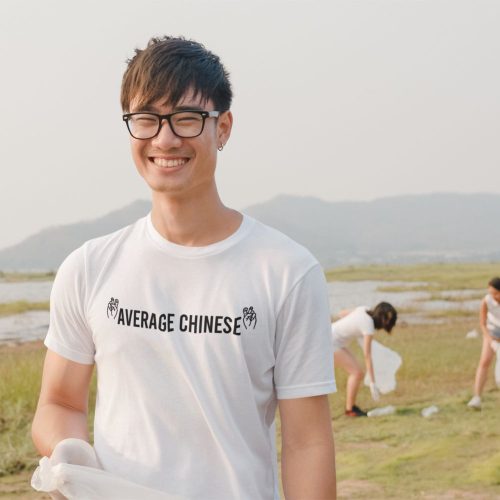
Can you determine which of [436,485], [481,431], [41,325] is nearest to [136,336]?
[436,485]

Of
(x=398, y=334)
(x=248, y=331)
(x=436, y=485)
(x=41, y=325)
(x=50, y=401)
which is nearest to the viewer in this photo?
(x=248, y=331)

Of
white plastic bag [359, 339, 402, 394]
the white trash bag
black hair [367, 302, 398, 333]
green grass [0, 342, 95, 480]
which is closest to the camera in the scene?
the white trash bag

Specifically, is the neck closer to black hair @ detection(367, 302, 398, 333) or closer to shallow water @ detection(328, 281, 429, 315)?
black hair @ detection(367, 302, 398, 333)

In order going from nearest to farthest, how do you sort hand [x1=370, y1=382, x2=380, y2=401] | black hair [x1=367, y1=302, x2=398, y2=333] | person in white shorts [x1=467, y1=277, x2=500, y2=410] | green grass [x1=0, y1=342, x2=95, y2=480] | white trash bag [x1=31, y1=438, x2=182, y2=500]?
1. white trash bag [x1=31, y1=438, x2=182, y2=500]
2. green grass [x1=0, y1=342, x2=95, y2=480]
3. black hair [x1=367, y1=302, x2=398, y2=333]
4. person in white shorts [x1=467, y1=277, x2=500, y2=410]
5. hand [x1=370, y1=382, x2=380, y2=401]

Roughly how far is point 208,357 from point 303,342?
214mm

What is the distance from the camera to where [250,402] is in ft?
7.06

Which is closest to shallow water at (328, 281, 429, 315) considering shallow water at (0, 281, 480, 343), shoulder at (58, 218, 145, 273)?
shallow water at (0, 281, 480, 343)

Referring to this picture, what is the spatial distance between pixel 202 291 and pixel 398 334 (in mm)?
15192

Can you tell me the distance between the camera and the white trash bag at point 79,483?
2.09 metres

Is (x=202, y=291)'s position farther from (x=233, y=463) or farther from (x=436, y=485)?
(x=436, y=485)

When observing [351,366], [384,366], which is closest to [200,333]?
[351,366]

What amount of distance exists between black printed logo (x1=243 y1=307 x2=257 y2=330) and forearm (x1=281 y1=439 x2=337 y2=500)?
0.31 meters

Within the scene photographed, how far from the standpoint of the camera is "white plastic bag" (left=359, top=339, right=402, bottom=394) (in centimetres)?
1157

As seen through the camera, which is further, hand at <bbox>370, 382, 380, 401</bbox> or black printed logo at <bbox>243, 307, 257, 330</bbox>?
hand at <bbox>370, 382, 380, 401</bbox>
